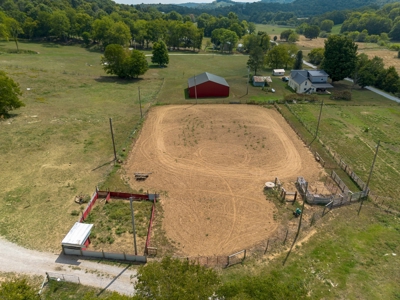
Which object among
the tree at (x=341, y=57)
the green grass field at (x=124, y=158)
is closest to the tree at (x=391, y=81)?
the green grass field at (x=124, y=158)

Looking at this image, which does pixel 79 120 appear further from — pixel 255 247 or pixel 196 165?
pixel 255 247

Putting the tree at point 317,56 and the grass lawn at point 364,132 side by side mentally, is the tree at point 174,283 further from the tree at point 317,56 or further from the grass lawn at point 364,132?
the tree at point 317,56

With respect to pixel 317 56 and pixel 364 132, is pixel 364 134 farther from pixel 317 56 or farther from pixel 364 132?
pixel 317 56

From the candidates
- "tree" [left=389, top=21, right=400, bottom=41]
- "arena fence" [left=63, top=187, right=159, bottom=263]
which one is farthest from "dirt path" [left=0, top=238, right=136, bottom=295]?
"tree" [left=389, top=21, right=400, bottom=41]

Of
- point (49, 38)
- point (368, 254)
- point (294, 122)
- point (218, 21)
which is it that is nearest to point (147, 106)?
point (294, 122)

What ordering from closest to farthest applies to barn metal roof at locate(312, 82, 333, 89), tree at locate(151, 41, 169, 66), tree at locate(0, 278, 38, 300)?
→ tree at locate(0, 278, 38, 300), barn metal roof at locate(312, 82, 333, 89), tree at locate(151, 41, 169, 66)

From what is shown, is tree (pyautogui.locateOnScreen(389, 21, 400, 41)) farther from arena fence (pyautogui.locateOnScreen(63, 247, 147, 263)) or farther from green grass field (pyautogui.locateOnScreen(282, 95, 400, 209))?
arena fence (pyautogui.locateOnScreen(63, 247, 147, 263))
